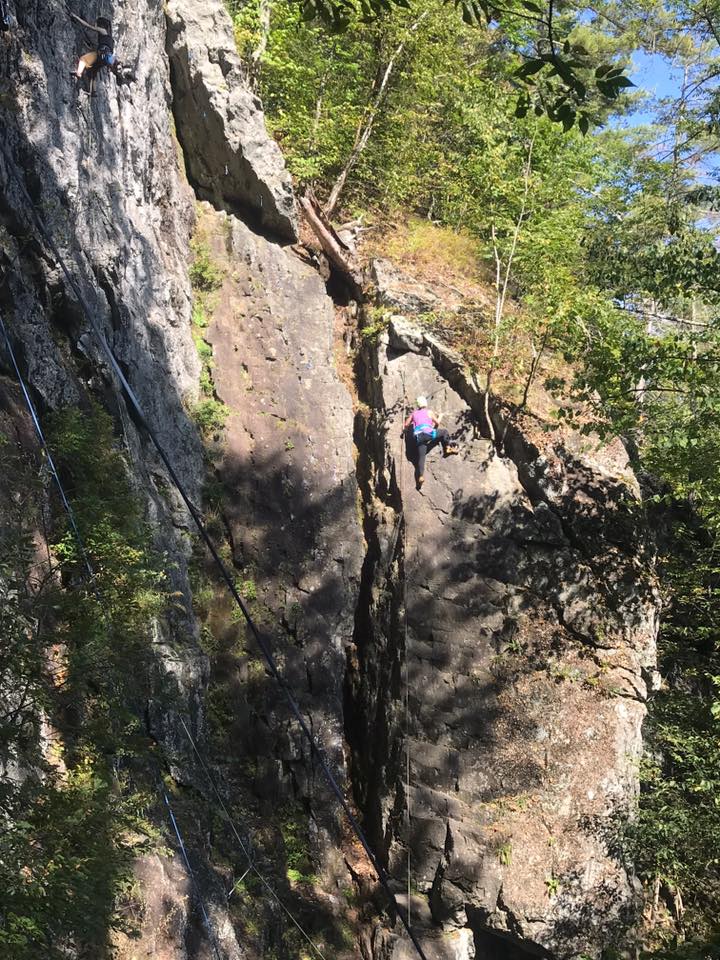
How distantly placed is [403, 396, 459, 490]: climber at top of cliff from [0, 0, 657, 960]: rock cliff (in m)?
0.22

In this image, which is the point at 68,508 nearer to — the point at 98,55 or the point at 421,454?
the point at 98,55

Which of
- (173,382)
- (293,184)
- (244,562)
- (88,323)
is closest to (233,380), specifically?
(173,382)

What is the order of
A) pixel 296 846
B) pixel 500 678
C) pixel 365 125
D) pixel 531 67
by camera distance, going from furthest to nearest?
pixel 365 125, pixel 500 678, pixel 296 846, pixel 531 67

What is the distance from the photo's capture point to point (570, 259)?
13.9 meters

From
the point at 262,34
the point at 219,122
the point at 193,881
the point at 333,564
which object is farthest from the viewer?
the point at 262,34

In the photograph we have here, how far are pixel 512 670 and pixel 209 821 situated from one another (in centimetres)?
473

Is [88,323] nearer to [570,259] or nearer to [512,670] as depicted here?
[512,670]

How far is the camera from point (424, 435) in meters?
11.6

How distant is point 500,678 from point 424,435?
3.70 m

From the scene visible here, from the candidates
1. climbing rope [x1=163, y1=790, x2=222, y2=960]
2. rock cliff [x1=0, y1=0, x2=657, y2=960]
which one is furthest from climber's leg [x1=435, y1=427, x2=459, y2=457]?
climbing rope [x1=163, y1=790, x2=222, y2=960]

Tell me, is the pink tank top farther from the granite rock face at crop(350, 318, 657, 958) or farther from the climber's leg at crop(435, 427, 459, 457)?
the granite rock face at crop(350, 318, 657, 958)

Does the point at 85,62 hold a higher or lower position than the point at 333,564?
higher

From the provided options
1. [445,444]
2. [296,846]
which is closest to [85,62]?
[445,444]

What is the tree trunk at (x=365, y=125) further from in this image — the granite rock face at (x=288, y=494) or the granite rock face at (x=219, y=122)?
the granite rock face at (x=288, y=494)
